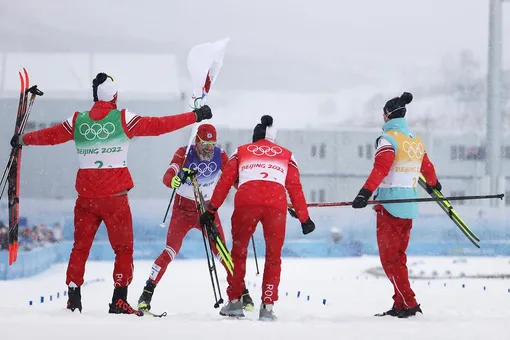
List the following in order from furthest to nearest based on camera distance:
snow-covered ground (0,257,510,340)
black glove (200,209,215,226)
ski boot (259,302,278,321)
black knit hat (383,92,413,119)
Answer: black knit hat (383,92,413,119) < black glove (200,209,215,226) < ski boot (259,302,278,321) < snow-covered ground (0,257,510,340)

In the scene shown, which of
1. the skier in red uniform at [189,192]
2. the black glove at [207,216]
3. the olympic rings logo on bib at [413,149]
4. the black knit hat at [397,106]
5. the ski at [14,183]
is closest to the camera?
the black glove at [207,216]

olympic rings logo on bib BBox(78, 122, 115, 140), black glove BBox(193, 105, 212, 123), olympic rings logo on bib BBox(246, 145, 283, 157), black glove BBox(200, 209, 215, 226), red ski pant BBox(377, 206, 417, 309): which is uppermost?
black glove BBox(193, 105, 212, 123)

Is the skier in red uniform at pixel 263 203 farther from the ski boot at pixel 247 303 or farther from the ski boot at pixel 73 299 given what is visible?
the ski boot at pixel 73 299

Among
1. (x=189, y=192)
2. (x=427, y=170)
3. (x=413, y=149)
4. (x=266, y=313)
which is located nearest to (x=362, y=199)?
(x=413, y=149)

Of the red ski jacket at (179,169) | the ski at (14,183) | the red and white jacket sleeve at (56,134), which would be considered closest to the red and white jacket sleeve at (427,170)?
the red ski jacket at (179,169)

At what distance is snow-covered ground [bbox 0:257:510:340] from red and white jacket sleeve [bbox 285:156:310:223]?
2.26ft

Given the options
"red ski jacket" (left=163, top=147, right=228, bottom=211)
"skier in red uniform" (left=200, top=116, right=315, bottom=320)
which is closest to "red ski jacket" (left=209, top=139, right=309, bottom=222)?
"skier in red uniform" (left=200, top=116, right=315, bottom=320)

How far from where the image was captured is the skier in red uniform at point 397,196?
17.2 feet

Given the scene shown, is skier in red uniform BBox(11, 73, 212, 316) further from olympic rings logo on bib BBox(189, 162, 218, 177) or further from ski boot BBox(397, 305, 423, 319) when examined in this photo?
ski boot BBox(397, 305, 423, 319)

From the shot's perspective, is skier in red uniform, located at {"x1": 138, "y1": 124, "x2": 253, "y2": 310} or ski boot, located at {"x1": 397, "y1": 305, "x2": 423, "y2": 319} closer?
ski boot, located at {"x1": 397, "y1": 305, "x2": 423, "y2": 319}

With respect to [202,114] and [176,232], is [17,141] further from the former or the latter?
[176,232]

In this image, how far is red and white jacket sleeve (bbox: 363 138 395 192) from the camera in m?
5.11

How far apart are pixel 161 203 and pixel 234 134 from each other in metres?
2.95

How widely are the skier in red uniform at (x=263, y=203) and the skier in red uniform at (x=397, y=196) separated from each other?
0.59 m
